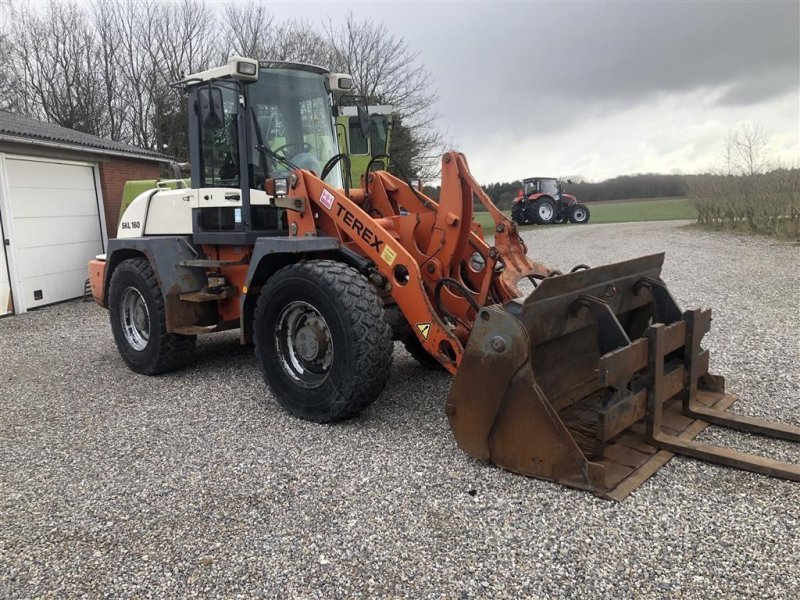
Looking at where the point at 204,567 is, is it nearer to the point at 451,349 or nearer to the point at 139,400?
the point at 451,349

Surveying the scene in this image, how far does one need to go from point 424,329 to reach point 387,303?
730 mm

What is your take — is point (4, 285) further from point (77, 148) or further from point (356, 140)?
point (356, 140)

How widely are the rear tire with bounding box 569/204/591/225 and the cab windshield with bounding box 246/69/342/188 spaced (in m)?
28.4

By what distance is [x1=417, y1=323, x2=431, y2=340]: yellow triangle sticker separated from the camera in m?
4.25

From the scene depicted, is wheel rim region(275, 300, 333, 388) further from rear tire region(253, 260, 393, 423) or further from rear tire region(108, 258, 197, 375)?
rear tire region(108, 258, 197, 375)

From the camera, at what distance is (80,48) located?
29.0 m

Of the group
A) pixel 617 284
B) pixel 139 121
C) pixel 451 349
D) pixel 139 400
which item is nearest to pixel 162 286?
pixel 139 400

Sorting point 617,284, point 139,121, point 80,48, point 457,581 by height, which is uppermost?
point 80,48

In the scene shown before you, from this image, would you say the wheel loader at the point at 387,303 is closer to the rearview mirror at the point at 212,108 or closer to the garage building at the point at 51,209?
the rearview mirror at the point at 212,108

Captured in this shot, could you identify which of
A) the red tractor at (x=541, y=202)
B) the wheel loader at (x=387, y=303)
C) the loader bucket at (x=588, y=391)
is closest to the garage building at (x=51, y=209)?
the wheel loader at (x=387, y=303)

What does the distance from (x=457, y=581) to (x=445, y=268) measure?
243cm

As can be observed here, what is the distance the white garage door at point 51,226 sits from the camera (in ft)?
36.6

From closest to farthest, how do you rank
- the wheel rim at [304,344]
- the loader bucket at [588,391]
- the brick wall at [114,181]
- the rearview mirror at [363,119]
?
the loader bucket at [588,391] → the wheel rim at [304,344] → the rearview mirror at [363,119] → the brick wall at [114,181]

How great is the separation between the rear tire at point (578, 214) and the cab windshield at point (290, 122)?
2841 centimetres
